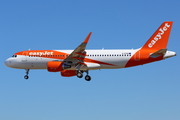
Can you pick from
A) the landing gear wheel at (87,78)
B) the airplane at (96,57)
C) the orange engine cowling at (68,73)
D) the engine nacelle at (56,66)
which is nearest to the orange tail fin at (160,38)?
the airplane at (96,57)

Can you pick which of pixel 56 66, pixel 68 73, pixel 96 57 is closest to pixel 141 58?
pixel 96 57

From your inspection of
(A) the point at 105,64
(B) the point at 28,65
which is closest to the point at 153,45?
(A) the point at 105,64

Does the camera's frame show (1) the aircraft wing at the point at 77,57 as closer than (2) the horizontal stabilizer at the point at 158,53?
No

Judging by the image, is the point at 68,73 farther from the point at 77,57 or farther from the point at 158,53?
the point at 158,53

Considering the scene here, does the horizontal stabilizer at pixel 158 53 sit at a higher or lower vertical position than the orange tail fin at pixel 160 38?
lower

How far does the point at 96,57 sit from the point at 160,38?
9966mm

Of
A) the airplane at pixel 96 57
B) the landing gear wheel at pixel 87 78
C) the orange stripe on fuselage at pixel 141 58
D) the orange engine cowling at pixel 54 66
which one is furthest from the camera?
the landing gear wheel at pixel 87 78

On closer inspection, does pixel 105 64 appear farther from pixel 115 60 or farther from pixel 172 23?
pixel 172 23

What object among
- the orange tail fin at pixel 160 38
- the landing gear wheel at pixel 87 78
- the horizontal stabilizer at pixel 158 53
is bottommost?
the landing gear wheel at pixel 87 78

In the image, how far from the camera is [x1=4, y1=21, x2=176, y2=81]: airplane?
233ft

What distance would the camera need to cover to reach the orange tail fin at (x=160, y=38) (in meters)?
72.8

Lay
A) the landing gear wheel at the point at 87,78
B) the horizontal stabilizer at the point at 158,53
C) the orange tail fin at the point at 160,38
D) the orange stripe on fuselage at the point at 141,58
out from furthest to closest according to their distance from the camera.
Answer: the landing gear wheel at the point at 87,78 < the orange tail fin at the point at 160,38 < the orange stripe on fuselage at the point at 141,58 < the horizontal stabilizer at the point at 158,53

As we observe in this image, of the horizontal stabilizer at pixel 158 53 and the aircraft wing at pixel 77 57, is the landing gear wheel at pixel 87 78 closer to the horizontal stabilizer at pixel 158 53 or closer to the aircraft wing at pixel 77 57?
the aircraft wing at pixel 77 57

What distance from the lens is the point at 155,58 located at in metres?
70.8
